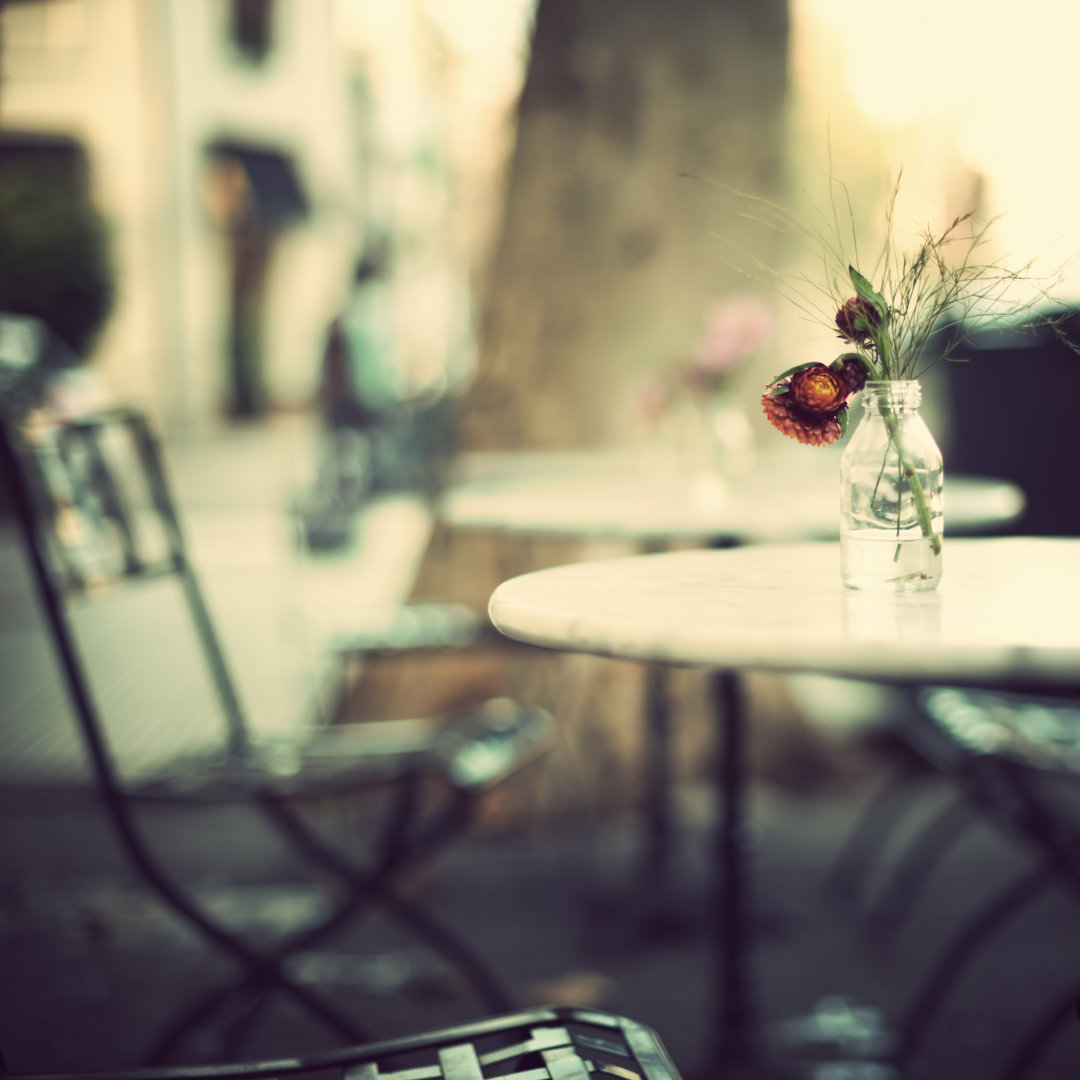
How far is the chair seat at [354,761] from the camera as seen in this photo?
1.76 metres

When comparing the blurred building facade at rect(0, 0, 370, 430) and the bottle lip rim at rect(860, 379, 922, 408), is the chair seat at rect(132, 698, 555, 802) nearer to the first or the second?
the bottle lip rim at rect(860, 379, 922, 408)

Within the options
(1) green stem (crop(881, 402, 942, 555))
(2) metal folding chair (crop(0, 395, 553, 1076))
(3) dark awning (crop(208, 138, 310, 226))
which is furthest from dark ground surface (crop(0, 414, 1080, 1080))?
(3) dark awning (crop(208, 138, 310, 226))

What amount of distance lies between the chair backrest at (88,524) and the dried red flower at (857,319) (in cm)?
108

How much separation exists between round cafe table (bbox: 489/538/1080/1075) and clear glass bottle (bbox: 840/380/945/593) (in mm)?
29

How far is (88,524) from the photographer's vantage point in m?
1.91

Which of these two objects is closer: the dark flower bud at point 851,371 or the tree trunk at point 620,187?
the dark flower bud at point 851,371

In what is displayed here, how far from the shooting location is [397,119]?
2109 cm

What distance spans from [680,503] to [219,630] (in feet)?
13.5

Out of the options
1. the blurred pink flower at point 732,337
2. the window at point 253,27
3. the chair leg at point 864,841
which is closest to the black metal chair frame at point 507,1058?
the blurred pink flower at point 732,337

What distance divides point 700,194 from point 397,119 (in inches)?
746

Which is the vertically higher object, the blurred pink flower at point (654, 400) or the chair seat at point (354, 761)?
the blurred pink flower at point (654, 400)

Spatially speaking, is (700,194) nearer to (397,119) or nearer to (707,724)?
(707,724)

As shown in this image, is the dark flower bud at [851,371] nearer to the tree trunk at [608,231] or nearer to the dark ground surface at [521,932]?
the dark ground surface at [521,932]

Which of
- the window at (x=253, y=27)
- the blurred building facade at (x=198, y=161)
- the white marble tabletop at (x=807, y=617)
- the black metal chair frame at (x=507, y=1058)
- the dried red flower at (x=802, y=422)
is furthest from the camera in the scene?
the window at (x=253, y=27)
